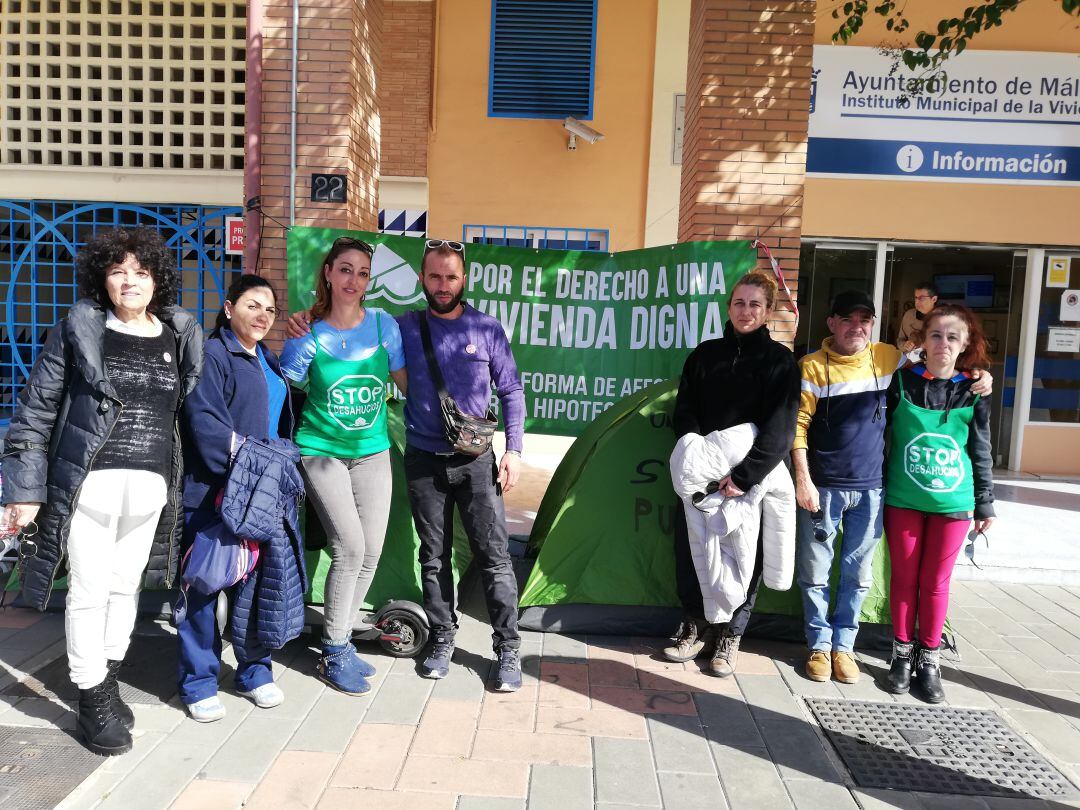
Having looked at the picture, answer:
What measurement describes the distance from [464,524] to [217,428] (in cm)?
115

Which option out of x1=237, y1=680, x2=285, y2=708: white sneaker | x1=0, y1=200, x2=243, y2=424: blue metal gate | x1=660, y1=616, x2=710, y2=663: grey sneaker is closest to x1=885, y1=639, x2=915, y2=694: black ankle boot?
x1=660, y1=616, x2=710, y2=663: grey sneaker

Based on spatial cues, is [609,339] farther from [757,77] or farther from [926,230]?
[926,230]

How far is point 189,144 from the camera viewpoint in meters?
7.82

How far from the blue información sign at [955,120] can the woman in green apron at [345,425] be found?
6.67m

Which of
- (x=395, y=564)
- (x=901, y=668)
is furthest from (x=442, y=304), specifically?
(x=901, y=668)

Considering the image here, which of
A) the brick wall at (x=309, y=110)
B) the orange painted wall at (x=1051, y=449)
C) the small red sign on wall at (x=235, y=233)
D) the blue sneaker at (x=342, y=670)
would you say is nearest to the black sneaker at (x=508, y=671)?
the blue sneaker at (x=342, y=670)

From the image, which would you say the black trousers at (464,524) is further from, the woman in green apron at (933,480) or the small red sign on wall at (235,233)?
the small red sign on wall at (235,233)

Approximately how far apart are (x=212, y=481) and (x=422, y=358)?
1017 mm

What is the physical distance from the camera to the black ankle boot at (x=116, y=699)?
3076mm

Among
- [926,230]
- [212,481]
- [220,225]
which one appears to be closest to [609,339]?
[212,481]

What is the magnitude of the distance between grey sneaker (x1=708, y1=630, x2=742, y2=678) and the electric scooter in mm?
1400

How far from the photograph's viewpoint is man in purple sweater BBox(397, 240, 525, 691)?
3527 mm

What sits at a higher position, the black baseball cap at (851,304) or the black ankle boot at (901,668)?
the black baseball cap at (851,304)

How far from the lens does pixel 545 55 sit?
366 inches
